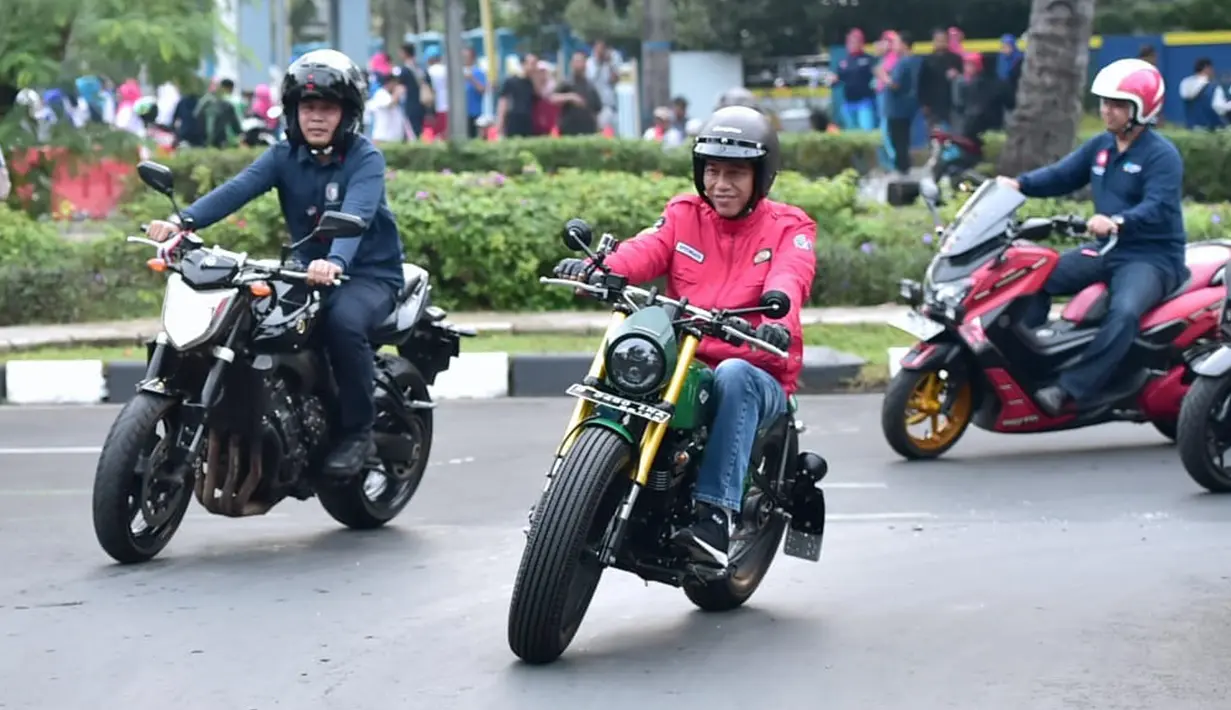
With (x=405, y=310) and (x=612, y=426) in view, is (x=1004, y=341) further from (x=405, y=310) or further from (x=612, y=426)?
(x=612, y=426)

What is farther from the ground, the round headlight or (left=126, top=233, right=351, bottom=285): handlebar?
(left=126, top=233, right=351, bottom=285): handlebar

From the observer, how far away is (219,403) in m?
7.50

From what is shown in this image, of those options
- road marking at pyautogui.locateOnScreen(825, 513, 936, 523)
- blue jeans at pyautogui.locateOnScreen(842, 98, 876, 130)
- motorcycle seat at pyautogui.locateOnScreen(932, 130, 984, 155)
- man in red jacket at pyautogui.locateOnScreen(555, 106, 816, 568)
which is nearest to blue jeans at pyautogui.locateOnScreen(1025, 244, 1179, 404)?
road marking at pyautogui.locateOnScreen(825, 513, 936, 523)

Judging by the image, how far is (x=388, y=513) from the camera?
858 cm

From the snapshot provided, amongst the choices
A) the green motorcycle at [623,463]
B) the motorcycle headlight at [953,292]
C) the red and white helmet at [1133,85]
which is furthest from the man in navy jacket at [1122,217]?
the green motorcycle at [623,463]

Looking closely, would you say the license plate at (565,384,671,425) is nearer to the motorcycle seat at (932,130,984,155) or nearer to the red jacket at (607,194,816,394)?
the red jacket at (607,194,816,394)

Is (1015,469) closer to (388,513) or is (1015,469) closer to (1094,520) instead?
(1094,520)

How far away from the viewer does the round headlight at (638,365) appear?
5.86m

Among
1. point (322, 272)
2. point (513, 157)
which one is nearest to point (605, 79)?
point (513, 157)

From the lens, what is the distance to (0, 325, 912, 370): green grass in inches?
531

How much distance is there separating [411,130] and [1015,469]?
62.0 ft

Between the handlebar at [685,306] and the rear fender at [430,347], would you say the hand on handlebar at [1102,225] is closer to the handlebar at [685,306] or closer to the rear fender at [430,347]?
the rear fender at [430,347]

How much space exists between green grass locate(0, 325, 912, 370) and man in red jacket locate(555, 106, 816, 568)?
654 centimetres

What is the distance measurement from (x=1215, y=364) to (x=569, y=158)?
13276 mm
